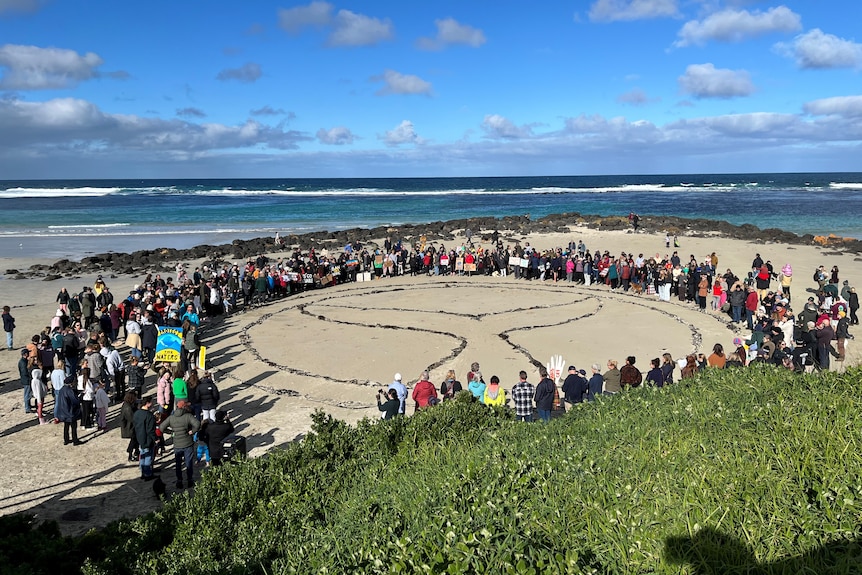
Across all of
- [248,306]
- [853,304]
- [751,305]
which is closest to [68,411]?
[248,306]

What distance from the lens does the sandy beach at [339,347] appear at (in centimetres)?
1181

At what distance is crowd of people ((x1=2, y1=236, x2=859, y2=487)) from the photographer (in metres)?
12.7

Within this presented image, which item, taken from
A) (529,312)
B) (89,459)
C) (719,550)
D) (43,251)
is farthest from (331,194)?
(719,550)

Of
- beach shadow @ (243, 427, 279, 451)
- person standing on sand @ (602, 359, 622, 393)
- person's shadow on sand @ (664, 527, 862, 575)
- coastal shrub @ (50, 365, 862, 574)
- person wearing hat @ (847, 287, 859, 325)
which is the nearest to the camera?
person's shadow on sand @ (664, 527, 862, 575)

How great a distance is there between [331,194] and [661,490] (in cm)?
13411

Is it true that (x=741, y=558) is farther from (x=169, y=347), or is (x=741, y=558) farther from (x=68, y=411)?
(x=169, y=347)

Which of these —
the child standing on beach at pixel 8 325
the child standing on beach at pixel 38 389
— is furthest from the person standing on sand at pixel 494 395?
the child standing on beach at pixel 8 325

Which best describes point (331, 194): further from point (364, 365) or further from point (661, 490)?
point (661, 490)

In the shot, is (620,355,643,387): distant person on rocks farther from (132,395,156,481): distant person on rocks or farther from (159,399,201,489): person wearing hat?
(132,395,156,481): distant person on rocks

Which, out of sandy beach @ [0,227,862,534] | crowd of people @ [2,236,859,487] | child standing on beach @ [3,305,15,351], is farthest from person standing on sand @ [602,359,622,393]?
child standing on beach @ [3,305,15,351]

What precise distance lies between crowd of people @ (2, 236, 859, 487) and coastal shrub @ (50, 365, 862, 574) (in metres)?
2.89

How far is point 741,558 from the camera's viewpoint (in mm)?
4977

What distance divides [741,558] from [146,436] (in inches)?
393

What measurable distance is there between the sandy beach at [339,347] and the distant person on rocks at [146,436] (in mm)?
286
